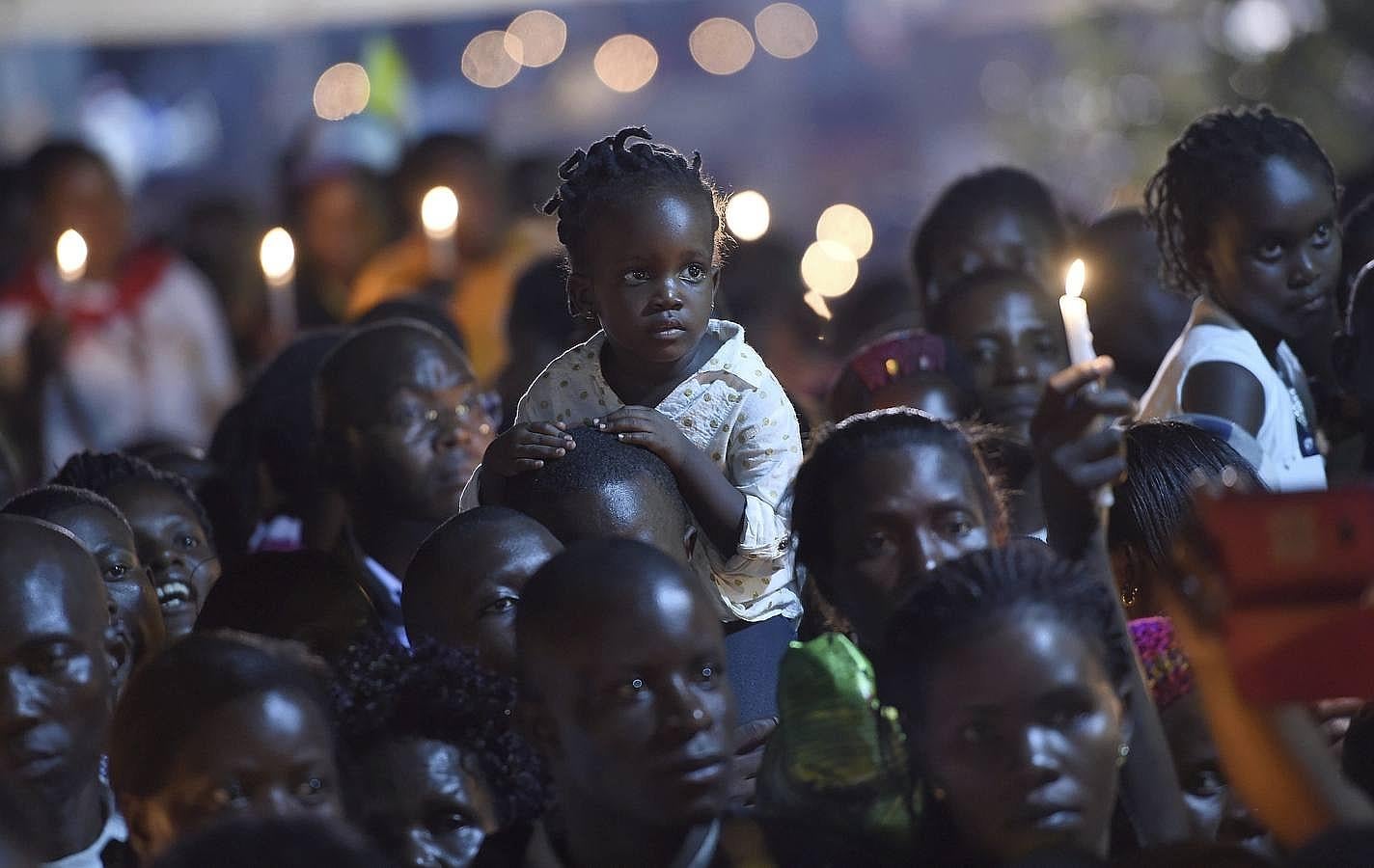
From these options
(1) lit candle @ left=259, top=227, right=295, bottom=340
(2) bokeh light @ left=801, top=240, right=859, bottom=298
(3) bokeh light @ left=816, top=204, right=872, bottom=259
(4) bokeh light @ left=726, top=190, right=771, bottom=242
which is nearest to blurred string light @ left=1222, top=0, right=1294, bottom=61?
(3) bokeh light @ left=816, top=204, right=872, bottom=259

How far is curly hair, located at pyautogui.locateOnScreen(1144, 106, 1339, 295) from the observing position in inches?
184

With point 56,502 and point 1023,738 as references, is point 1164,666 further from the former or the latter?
point 56,502

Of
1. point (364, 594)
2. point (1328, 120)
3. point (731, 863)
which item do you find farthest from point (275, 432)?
point (1328, 120)

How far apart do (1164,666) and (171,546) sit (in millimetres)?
2283

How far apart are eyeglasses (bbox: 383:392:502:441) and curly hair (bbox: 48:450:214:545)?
0.49 meters

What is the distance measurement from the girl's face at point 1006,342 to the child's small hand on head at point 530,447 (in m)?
1.77

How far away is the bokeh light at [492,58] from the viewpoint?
48.1 ft

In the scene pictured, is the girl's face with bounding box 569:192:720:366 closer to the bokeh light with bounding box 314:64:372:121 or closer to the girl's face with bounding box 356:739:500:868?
the girl's face with bounding box 356:739:500:868

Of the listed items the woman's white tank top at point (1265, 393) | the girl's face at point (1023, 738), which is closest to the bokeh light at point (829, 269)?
the woman's white tank top at point (1265, 393)

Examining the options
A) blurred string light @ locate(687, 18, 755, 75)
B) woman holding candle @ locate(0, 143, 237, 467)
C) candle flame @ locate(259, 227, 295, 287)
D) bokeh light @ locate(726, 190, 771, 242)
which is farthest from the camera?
blurred string light @ locate(687, 18, 755, 75)

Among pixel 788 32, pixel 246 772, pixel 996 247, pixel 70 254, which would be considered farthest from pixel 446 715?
pixel 788 32

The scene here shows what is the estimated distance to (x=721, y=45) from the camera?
17.0m

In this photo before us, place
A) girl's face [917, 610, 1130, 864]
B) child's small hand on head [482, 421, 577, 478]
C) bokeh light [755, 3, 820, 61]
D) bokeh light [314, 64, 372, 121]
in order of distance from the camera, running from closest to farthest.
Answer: girl's face [917, 610, 1130, 864] < child's small hand on head [482, 421, 577, 478] < bokeh light [314, 64, 372, 121] < bokeh light [755, 3, 820, 61]

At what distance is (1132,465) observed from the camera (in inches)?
156
